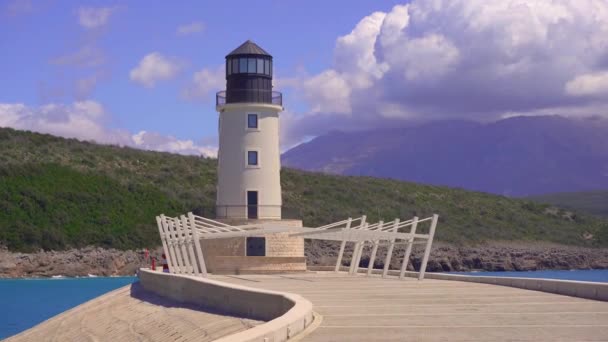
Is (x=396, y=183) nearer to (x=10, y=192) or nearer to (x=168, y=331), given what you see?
(x=10, y=192)

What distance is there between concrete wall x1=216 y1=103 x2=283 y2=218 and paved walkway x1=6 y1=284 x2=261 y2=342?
16.7ft

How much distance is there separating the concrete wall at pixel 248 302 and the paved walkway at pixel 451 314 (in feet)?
1.18

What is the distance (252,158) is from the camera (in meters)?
33.3

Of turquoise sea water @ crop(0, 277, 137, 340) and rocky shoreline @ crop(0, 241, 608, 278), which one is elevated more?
rocky shoreline @ crop(0, 241, 608, 278)

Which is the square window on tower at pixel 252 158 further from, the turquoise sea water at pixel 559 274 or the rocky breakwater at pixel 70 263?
the turquoise sea water at pixel 559 274

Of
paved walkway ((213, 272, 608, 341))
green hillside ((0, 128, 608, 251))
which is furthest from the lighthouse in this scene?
green hillside ((0, 128, 608, 251))

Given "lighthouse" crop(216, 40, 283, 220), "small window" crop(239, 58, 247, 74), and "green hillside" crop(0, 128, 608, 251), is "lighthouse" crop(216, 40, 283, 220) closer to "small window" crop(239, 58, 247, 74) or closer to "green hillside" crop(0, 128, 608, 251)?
"small window" crop(239, 58, 247, 74)

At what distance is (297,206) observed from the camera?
6488cm

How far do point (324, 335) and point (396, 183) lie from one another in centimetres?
7034

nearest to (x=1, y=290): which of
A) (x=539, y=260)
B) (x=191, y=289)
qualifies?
(x=191, y=289)

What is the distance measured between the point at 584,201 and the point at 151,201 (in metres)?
122

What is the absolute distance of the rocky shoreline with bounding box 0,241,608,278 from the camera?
160 feet

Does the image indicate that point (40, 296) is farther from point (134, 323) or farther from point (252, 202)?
point (134, 323)

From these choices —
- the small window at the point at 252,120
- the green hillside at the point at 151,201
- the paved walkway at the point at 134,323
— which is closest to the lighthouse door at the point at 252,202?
the small window at the point at 252,120
